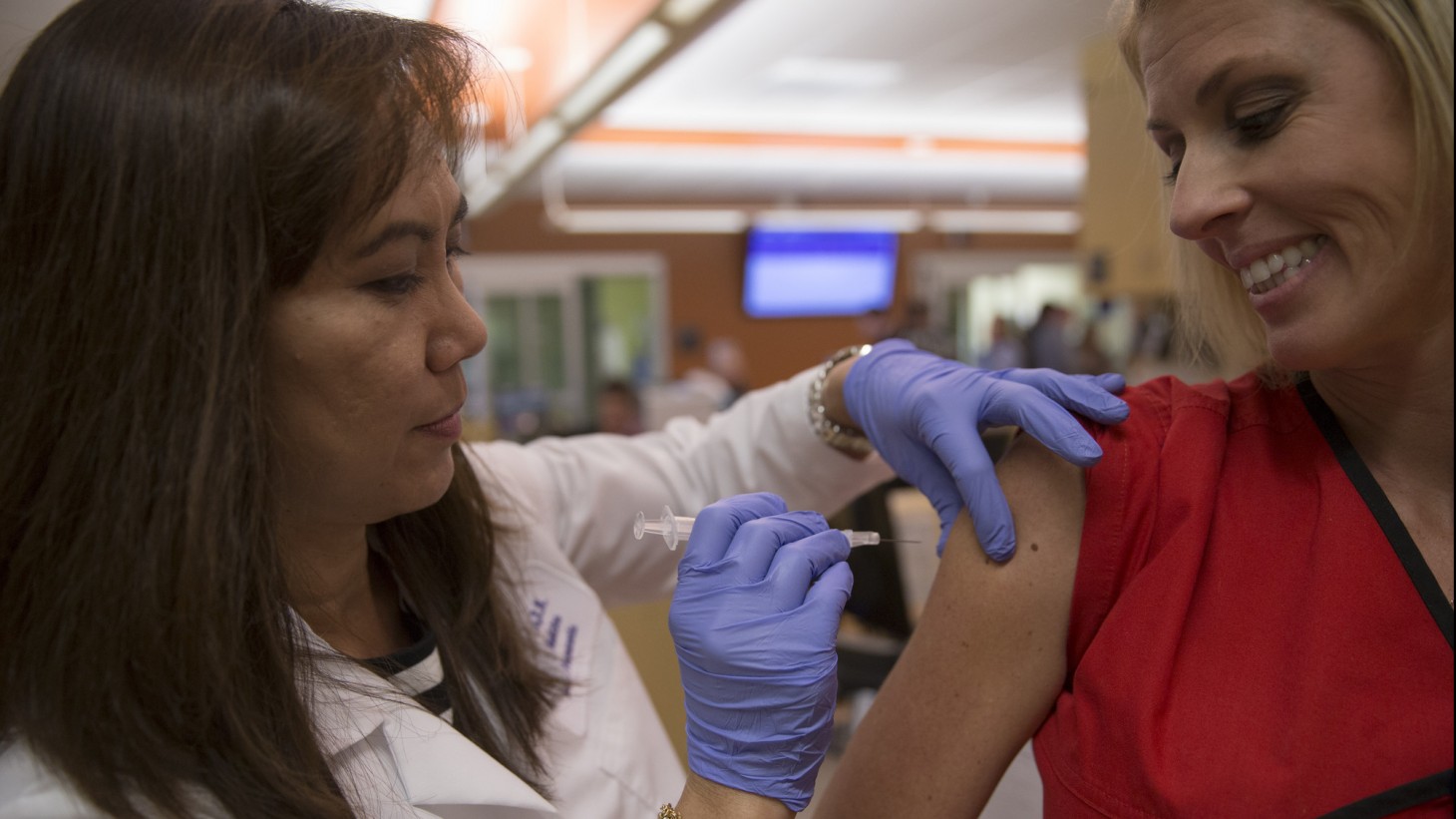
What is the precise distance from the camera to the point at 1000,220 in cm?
1118

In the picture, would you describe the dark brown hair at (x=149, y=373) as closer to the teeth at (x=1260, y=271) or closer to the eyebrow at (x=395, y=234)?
Answer: the eyebrow at (x=395, y=234)

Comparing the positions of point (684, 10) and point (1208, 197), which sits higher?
point (684, 10)

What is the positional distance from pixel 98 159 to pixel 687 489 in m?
0.98

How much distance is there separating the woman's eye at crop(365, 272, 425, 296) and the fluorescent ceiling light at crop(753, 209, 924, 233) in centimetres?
939

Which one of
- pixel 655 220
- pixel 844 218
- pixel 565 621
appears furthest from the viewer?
pixel 844 218

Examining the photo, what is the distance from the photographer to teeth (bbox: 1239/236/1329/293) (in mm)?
899

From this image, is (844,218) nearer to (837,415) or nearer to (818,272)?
(818,272)

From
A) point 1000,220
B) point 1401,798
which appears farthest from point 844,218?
point 1401,798

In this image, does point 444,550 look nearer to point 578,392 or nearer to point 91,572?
point 91,572

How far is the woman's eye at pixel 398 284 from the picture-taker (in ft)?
3.41

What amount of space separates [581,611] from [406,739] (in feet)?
1.33

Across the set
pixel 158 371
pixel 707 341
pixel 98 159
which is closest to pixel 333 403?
pixel 158 371

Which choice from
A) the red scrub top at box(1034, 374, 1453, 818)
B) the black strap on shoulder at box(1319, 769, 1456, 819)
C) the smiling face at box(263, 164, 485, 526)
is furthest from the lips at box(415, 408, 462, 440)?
the black strap on shoulder at box(1319, 769, 1456, 819)

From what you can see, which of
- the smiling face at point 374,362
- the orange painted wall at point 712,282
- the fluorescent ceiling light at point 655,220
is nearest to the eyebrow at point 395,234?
the smiling face at point 374,362
